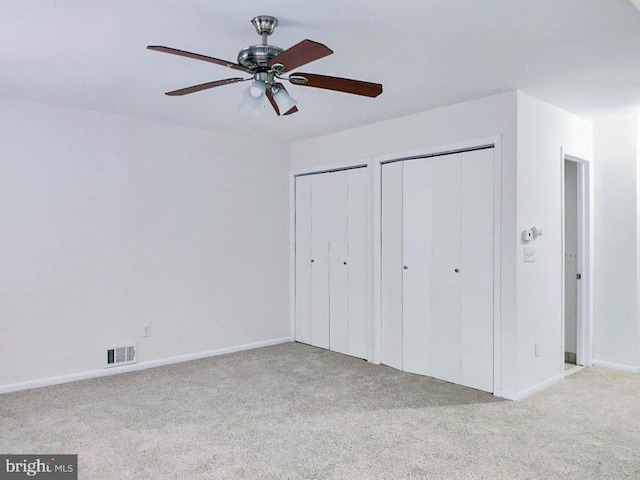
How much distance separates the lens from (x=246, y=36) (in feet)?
8.63

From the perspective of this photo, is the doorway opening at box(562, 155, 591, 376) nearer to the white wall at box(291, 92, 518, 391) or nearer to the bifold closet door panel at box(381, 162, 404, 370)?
the white wall at box(291, 92, 518, 391)

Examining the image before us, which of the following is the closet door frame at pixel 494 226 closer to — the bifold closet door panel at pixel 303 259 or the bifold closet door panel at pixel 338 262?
the bifold closet door panel at pixel 338 262

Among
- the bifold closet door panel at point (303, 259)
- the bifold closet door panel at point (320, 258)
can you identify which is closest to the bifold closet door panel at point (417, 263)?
the bifold closet door panel at point (320, 258)

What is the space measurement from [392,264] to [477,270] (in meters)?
0.87

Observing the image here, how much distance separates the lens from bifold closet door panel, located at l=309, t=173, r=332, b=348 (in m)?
5.30

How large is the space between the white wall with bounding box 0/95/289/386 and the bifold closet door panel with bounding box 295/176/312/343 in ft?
0.54

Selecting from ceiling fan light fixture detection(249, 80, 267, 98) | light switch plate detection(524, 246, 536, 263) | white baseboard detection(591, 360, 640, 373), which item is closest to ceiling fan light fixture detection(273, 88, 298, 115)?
ceiling fan light fixture detection(249, 80, 267, 98)

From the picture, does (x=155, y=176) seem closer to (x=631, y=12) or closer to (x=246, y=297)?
(x=246, y=297)

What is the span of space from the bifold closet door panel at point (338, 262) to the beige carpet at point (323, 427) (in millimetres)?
819

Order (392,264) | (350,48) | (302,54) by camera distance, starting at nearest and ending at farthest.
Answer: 1. (302,54)
2. (350,48)
3. (392,264)

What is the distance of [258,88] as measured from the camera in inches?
97.7

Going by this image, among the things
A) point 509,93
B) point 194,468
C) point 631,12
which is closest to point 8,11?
point 194,468

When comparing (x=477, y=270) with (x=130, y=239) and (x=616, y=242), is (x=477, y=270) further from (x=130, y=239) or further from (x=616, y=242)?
(x=130, y=239)

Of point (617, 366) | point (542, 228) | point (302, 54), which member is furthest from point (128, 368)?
point (617, 366)
